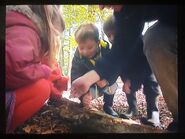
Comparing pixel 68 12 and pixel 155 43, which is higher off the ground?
pixel 68 12

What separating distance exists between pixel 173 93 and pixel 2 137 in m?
1.73

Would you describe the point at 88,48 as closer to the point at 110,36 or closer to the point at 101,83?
the point at 110,36

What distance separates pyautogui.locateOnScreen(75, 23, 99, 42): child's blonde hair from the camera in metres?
3.82

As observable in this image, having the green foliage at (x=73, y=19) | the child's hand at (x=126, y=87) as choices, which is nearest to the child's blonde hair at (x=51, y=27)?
the green foliage at (x=73, y=19)

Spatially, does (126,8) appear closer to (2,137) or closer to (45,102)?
(45,102)

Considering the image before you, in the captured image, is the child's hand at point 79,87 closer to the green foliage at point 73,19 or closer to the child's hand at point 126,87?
the green foliage at point 73,19

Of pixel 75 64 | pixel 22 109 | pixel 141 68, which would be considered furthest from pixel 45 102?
A: pixel 141 68

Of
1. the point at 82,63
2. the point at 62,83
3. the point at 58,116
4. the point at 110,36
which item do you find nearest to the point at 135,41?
the point at 110,36

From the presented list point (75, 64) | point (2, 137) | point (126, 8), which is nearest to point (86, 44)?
point (75, 64)

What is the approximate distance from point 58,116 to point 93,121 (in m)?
0.35

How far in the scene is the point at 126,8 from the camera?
12.7ft

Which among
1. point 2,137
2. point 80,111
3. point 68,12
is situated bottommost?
point 2,137

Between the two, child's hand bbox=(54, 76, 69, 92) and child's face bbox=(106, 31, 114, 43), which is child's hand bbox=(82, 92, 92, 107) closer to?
child's hand bbox=(54, 76, 69, 92)

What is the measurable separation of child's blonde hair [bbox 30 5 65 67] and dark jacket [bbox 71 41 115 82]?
21 centimetres
